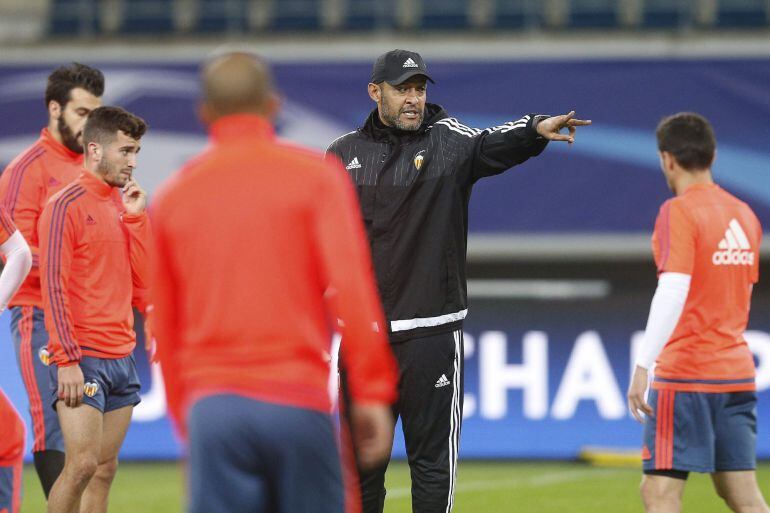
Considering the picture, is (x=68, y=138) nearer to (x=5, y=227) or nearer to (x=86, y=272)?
(x=86, y=272)

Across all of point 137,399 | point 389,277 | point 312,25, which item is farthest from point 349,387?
point 312,25

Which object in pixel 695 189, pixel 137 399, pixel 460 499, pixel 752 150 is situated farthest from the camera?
pixel 752 150

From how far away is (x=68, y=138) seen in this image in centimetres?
638


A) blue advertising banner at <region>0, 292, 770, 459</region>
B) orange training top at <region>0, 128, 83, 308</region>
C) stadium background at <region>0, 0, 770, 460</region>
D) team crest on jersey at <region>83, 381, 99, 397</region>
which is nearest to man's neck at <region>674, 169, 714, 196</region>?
team crest on jersey at <region>83, 381, 99, 397</region>

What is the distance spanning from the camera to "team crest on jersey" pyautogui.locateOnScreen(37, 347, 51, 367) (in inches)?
220

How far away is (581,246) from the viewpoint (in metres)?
10.6

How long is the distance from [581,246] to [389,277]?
5.43 meters

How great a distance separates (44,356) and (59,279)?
0.46m

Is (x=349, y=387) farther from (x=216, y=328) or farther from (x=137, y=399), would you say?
(x=216, y=328)

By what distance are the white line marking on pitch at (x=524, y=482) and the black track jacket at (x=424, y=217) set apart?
11.5ft

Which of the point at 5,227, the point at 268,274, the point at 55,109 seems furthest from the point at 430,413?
the point at 55,109

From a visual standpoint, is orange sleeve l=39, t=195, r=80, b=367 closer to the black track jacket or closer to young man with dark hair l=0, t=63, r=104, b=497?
young man with dark hair l=0, t=63, r=104, b=497

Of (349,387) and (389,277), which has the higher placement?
(389,277)

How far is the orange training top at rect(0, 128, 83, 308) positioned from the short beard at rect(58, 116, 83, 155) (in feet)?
0.08
